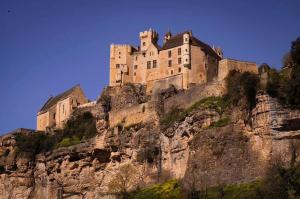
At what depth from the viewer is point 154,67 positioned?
7675 cm

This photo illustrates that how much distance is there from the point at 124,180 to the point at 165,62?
1623 centimetres

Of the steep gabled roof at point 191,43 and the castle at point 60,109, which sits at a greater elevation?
the steep gabled roof at point 191,43

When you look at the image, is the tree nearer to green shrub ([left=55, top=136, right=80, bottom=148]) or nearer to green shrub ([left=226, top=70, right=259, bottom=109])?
green shrub ([left=55, top=136, right=80, bottom=148])

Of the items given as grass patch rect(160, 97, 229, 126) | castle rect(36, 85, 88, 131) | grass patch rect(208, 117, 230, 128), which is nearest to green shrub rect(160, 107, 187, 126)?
grass patch rect(160, 97, 229, 126)

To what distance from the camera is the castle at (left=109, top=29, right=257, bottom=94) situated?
7238cm

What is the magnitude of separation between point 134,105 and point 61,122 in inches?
597

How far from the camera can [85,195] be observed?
2670 inches

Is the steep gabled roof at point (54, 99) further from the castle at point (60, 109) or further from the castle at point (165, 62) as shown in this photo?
the castle at point (165, 62)

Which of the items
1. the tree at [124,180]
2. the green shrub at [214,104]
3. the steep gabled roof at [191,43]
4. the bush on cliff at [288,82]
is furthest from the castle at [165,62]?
the bush on cliff at [288,82]

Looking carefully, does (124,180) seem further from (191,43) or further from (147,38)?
(147,38)

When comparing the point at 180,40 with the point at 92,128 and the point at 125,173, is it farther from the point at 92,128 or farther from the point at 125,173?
the point at 125,173

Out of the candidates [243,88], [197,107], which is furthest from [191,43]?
[243,88]

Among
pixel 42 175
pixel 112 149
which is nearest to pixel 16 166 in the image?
pixel 42 175

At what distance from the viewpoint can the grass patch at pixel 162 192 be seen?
55.6 m
